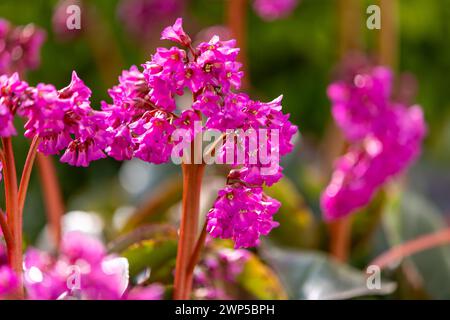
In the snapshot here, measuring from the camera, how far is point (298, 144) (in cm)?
152

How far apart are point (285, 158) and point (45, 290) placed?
886mm

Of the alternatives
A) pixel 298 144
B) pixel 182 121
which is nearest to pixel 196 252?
pixel 182 121

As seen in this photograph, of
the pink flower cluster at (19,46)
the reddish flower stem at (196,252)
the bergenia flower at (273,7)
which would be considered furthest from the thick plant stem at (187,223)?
the bergenia flower at (273,7)

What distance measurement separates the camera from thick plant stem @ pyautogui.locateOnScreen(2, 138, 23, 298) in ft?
2.16

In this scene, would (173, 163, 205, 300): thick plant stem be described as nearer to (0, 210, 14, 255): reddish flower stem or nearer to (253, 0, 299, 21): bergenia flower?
(0, 210, 14, 255): reddish flower stem

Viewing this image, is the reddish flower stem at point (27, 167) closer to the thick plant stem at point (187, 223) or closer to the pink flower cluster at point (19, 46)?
the thick plant stem at point (187, 223)

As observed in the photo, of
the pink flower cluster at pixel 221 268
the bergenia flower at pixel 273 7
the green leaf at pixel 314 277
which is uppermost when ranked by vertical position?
the bergenia flower at pixel 273 7

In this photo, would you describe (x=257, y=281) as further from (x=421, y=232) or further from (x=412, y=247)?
(x=421, y=232)

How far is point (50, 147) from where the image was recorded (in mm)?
648

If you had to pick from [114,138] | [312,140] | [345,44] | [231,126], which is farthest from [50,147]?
[312,140]

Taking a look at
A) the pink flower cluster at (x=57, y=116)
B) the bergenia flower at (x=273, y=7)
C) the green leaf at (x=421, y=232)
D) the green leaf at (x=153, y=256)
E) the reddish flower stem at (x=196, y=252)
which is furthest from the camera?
the bergenia flower at (x=273, y=7)

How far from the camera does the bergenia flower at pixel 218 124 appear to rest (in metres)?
0.63

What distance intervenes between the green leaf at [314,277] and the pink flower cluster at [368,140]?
8cm
